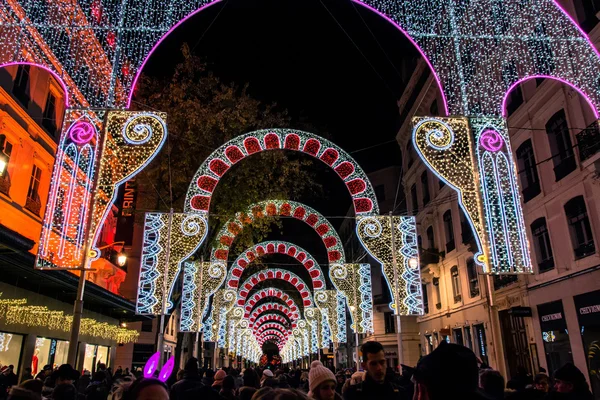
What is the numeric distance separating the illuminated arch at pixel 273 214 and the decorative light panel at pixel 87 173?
11.3 metres

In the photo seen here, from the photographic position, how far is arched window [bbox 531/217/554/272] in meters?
19.1

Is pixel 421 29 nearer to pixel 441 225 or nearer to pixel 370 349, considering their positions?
pixel 370 349

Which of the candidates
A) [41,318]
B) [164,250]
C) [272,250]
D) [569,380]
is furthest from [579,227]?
[41,318]

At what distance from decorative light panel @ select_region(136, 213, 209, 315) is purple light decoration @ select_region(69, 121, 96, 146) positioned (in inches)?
202

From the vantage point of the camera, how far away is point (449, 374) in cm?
216

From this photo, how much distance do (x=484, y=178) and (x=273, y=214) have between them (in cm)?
1411

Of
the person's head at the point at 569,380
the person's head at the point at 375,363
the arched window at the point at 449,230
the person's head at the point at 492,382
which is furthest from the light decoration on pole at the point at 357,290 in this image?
the person's head at the point at 375,363

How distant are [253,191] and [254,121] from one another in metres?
3.27

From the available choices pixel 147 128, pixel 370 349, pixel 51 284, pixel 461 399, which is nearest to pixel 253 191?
pixel 51 284

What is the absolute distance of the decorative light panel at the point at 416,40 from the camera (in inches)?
391

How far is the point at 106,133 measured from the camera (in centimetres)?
950

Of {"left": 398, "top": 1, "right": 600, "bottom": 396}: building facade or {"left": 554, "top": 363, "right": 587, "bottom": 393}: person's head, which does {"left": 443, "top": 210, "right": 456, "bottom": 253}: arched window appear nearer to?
{"left": 398, "top": 1, "right": 600, "bottom": 396}: building facade

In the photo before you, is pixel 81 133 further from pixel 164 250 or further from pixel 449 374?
pixel 449 374

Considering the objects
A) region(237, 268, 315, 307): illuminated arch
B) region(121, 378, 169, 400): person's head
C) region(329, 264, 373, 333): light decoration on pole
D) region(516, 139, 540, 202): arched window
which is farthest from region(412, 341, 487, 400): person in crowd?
region(237, 268, 315, 307): illuminated arch
